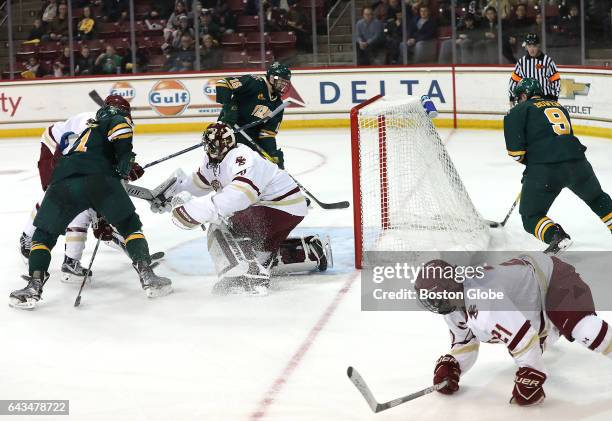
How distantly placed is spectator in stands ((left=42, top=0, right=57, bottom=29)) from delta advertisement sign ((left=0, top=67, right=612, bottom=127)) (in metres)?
0.88

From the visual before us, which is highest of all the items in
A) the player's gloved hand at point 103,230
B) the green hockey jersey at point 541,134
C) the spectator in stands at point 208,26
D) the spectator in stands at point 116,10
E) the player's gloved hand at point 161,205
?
the spectator in stands at point 116,10

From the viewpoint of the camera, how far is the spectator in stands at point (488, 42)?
10.8m

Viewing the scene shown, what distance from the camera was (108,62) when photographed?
11.7 metres

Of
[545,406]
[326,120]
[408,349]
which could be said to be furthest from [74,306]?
[326,120]

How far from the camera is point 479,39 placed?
10820 millimetres

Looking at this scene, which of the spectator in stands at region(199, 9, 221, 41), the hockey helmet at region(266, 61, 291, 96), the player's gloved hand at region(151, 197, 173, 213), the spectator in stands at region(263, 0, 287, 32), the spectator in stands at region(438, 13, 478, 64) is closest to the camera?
the player's gloved hand at region(151, 197, 173, 213)

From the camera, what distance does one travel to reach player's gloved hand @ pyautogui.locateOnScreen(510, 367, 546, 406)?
135 inches

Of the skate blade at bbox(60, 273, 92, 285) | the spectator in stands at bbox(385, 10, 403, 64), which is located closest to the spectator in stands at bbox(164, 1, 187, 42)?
the spectator in stands at bbox(385, 10, 403, 64)

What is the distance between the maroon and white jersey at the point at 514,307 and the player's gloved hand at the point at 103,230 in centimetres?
241

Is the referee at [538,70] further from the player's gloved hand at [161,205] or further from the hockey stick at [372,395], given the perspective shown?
the hockey stick at [372,395]

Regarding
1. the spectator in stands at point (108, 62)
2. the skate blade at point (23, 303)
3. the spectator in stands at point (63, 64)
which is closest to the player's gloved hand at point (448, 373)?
the skate blade at point (23, 303)

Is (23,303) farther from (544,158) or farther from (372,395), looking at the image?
(544,158)

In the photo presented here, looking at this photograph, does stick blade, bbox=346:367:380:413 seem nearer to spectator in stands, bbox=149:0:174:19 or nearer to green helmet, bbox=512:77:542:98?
green helmet, bbox=512:77:542:98

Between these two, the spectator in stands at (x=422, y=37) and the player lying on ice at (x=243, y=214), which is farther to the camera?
the spectator in stands at (x=422, y=37)
